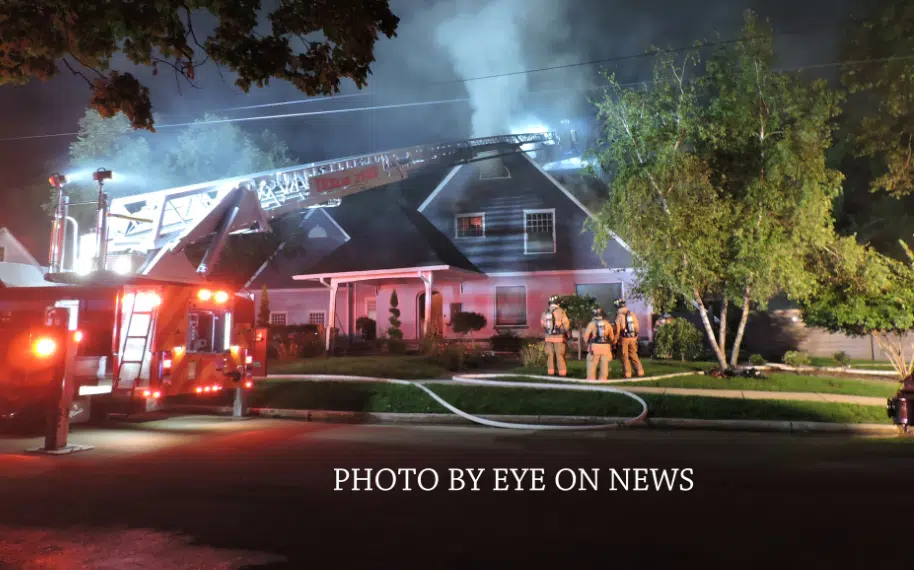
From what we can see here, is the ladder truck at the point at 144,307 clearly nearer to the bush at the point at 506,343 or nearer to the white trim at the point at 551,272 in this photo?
the bush at the point at 506,343

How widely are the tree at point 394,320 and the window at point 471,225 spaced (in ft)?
11.8

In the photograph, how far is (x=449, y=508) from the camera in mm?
5586

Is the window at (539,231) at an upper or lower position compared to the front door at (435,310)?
upper

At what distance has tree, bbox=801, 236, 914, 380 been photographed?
1358 centimetres

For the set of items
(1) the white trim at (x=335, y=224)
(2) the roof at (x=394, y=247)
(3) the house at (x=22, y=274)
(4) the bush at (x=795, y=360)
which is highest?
(1) the white trim at (x=335, y=224)

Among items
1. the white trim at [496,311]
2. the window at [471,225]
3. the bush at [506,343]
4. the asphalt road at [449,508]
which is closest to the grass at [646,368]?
the bush at [506,343]

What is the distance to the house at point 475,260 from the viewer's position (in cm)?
2338

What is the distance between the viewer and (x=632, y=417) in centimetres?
1077

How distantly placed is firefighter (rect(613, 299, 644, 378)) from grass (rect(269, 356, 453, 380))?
4039mm

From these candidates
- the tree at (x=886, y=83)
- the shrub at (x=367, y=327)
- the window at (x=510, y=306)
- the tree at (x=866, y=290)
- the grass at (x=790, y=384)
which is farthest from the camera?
the shrub at (x=367, y=327)

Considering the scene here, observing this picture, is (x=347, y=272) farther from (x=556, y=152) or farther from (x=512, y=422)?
(x=556, y=152)

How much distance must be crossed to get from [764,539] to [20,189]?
140 ft

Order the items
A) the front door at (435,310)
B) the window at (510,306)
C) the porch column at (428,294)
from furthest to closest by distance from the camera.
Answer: the front door at (435,310) → the window at (510,306) → the porch column at (428,294)

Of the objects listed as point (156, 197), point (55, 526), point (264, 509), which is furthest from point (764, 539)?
point (156, 197)
